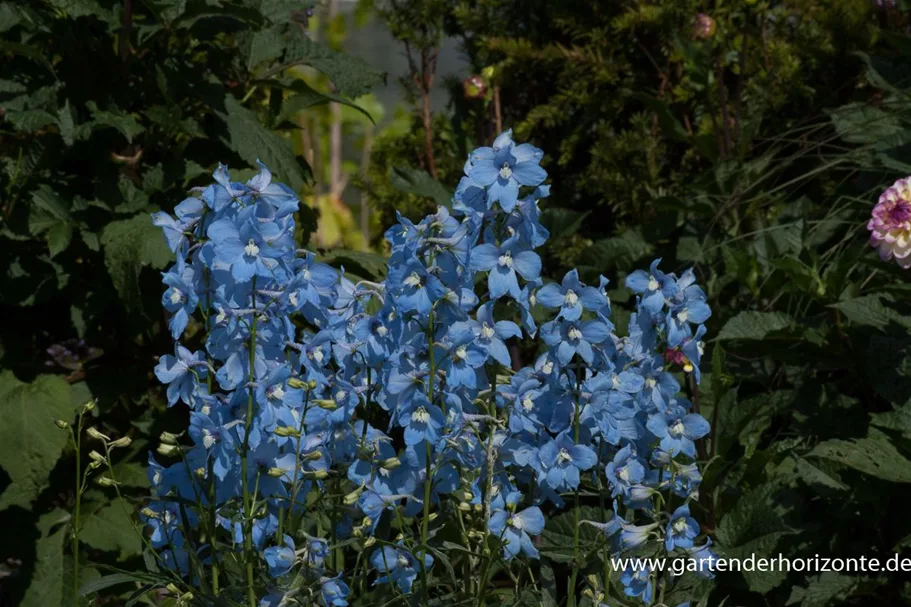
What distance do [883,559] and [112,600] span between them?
1.82m

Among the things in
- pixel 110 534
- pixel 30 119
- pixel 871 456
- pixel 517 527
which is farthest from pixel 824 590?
pixel 30 119

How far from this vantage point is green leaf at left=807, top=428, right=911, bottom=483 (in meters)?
2.17

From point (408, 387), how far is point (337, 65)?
1.47 metres

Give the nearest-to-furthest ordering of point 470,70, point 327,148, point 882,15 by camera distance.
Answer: point 882,15 < point 470,70 < point 327,148

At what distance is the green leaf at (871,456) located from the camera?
2.17 metres

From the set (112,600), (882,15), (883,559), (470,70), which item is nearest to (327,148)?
(470,70)

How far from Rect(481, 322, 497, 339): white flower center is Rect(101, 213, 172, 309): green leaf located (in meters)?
0.98

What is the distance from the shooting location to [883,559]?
2395 mm

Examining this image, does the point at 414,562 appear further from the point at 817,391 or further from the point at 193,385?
the point at 817,391

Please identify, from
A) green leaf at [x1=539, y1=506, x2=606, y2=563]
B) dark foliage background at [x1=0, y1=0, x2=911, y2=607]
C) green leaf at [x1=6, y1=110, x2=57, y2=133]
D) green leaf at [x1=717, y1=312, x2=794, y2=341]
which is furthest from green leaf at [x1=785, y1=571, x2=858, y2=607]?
green leaf at [x1=6, y1=110, x2=57, y2=133]

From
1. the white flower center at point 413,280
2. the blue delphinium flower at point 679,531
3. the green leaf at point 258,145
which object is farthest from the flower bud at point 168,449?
the green leaf at point 258,145

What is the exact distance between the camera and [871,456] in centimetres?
222

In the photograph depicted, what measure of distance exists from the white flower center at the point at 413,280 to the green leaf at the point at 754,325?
3.75ft

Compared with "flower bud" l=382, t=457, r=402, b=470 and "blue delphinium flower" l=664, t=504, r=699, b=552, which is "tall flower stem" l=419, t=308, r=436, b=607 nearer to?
"flower bud" l=382, t=457, r=402, b=470
